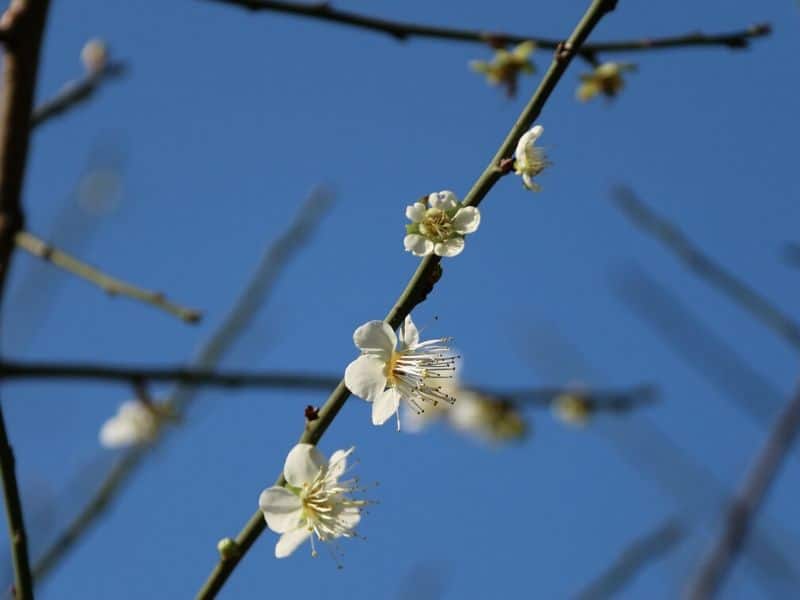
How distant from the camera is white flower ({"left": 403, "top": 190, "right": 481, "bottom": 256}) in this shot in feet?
5.09

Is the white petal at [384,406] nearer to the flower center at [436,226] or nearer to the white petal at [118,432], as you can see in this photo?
the flower center at [436,226]

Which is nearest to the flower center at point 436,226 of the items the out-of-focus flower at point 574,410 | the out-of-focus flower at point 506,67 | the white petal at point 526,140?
the white petal at point 526,140

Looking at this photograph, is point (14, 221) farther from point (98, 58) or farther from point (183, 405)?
point (183, 405)

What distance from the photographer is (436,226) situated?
61.2 inches

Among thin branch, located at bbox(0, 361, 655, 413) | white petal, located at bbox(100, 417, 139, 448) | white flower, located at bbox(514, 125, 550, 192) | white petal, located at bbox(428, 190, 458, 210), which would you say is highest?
white flower, located at bbox(514, 125, 550, 192)

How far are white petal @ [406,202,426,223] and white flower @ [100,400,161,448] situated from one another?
1.91 meters

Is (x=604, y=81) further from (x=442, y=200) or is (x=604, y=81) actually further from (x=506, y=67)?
(x=442, y=200)

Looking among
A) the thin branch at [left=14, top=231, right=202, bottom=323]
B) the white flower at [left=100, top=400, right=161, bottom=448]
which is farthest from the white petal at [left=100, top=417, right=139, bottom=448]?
the thin branch at [left=14, top=231, right=202, bottom=323]

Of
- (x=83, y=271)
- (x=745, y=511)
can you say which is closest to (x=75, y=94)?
(x=83, y=271)

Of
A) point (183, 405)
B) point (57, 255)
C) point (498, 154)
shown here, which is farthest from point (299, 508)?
point (183, 405)

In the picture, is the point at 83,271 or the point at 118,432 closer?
the point at 83,271

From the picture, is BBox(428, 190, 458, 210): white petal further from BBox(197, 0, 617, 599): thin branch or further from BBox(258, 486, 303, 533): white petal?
→ BBox(258, 486, 303, 533): white petal

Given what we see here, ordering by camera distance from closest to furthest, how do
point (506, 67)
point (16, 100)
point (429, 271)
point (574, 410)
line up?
point (429, 271) < point (16, 100) < point (506, 67) < point (574, 410)

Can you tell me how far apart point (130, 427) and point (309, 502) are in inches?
96.5
